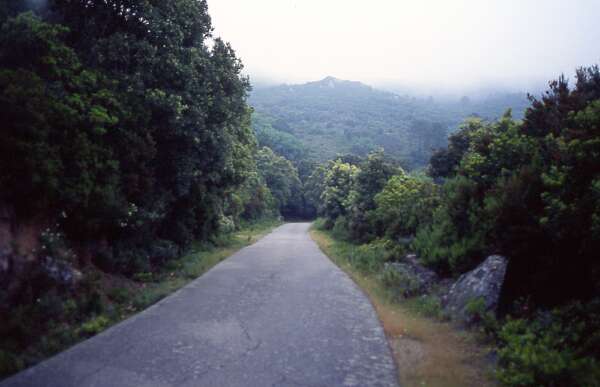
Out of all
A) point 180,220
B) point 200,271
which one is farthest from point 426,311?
point 180,220

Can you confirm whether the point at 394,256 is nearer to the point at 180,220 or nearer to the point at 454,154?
the point at 180,220

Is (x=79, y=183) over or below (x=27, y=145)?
below

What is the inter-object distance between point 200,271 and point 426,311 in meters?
8.35

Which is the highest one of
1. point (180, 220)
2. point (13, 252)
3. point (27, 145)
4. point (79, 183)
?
point (27, 145)

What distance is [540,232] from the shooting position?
29.3ft

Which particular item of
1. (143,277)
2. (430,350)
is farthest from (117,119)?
(430,350)

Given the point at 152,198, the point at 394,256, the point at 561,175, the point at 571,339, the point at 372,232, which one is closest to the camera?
the point at 571,339

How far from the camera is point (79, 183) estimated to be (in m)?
10.9

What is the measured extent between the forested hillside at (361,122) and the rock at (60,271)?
78.7m

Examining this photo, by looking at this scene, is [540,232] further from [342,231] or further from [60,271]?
[342,231]

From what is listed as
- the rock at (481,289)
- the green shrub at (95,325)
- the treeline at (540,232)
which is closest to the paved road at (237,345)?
the green shrub at (95,325)

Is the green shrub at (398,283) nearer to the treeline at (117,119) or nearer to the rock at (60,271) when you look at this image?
the treeline at (117,119)

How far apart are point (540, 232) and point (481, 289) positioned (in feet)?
5.52

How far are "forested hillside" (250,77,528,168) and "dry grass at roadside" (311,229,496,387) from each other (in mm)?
76787
